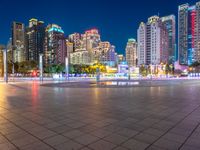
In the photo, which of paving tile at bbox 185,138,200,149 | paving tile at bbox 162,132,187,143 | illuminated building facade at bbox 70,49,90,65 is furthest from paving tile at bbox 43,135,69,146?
illuminated building facade at bbox 70,49,90,65

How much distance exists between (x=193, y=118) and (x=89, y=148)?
369 centimetres

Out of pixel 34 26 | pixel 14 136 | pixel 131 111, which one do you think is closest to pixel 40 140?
pixel 14 136

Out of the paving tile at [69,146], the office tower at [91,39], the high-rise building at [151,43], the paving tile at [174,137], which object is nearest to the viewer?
the paving tile at [69,146]

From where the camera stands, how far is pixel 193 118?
564 centimetres

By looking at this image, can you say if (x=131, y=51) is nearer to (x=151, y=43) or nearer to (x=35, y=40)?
(x=151, y=43)

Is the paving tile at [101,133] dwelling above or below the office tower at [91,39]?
below

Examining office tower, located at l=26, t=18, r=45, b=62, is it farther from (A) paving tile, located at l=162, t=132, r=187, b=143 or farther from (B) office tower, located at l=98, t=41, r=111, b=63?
(A) paving tile, located at l=162, t=132, r=187, b=143

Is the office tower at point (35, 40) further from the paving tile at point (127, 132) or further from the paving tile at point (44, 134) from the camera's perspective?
the paving tile at point (127, 132)

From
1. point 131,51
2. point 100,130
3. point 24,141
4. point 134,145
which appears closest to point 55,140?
point 24,141

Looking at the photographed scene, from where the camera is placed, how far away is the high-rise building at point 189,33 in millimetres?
146625

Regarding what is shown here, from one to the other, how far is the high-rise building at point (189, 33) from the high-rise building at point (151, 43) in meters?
32.1

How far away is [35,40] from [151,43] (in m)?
104

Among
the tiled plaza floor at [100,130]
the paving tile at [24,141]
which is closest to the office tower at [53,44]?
the tiled plaza floor at [100,130]

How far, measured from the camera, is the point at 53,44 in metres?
166
